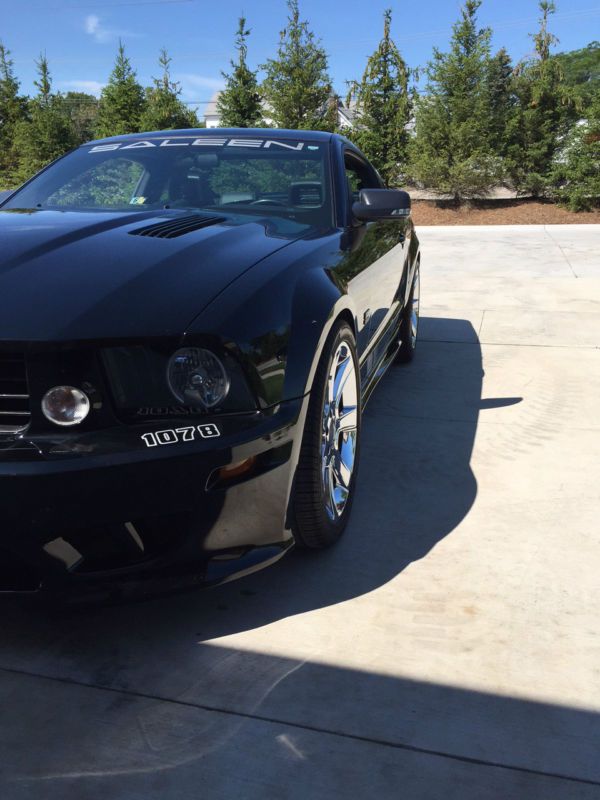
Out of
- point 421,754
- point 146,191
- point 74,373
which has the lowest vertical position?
point 421,754

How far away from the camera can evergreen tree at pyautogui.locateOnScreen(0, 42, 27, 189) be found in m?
21.8

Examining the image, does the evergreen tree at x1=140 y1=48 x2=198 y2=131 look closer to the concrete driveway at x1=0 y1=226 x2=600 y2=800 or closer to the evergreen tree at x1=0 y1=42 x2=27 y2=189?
the evergreen tree at x1=0 y1=42 x2=27 y2=189

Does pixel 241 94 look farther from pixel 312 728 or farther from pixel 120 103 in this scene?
pixel 312 728

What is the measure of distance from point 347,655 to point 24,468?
1017 mm

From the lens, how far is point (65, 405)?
6.40 ft

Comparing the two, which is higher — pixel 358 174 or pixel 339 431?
pixel 358 174

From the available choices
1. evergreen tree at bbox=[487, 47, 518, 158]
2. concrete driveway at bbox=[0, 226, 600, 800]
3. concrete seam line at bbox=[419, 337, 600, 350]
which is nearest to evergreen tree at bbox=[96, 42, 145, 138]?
evergreen tree at bbox=[487, 47, 518, 158]

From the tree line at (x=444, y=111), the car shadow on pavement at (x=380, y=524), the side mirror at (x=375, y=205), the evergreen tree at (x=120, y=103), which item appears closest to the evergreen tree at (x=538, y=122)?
the tree line at (x=444, y=111)

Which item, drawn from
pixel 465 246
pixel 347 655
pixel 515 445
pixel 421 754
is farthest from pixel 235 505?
pixel 465 246

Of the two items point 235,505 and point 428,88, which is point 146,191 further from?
point 428,88

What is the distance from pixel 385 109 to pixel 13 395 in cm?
1759

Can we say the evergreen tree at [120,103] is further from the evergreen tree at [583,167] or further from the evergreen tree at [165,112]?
the evergreen tree at [583,167]

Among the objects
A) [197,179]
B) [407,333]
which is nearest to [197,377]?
[197,179]

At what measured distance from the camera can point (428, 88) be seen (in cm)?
1752
